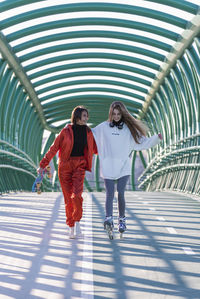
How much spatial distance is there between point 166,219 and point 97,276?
4.49 meters

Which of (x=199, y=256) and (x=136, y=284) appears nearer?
(x=136, y=284)

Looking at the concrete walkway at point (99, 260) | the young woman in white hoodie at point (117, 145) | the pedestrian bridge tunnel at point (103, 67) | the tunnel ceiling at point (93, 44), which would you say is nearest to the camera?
the concrete walkway at point (99, 260)

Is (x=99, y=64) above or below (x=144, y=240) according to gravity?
above

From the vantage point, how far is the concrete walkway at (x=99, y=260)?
4.19 m

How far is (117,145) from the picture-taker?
7.14 m

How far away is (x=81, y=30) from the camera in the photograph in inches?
748

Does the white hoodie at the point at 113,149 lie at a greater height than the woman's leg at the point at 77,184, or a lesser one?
greater

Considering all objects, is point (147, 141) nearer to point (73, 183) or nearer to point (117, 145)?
point (117, 145)

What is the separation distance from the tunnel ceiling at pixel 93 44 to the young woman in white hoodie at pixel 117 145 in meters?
8.28

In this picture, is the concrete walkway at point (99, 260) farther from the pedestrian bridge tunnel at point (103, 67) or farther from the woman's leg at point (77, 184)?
the pedestrian bridge tunnel at point (103, 67)

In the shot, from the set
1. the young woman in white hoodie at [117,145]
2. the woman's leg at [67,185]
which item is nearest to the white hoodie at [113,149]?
the young woman in white hoodie at [117,145]

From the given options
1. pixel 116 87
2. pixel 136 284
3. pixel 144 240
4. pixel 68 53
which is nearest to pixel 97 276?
pixel 136 284

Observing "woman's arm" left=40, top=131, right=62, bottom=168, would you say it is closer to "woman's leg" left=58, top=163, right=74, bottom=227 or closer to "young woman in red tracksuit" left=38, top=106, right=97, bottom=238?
"young woman in red tracksuit" left=38, top=106, right=97, bottom=238

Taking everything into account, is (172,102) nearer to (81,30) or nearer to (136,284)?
(81,30)
